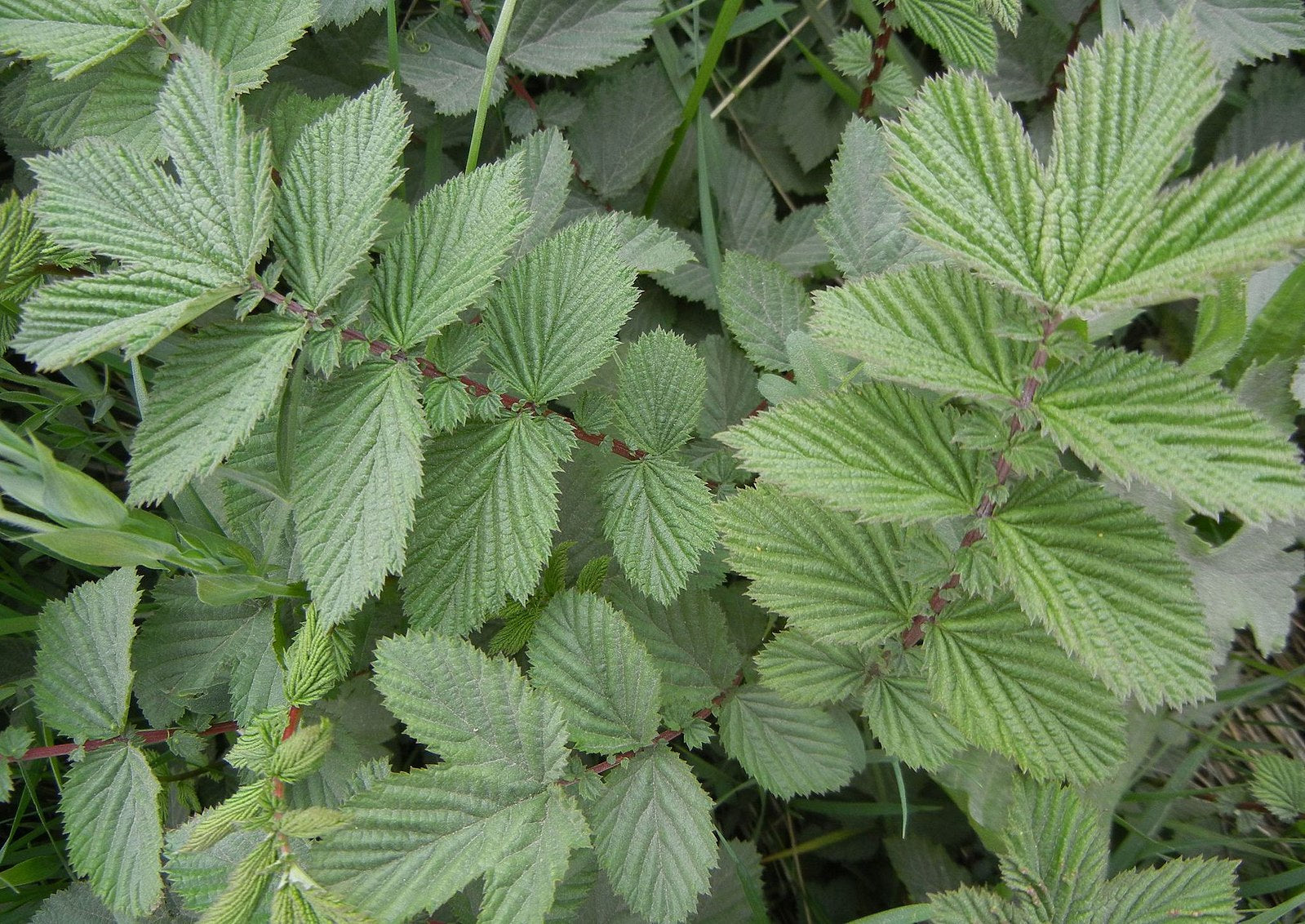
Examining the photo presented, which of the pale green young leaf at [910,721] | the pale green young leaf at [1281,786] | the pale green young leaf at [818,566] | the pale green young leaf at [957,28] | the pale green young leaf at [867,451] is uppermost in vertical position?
the pale green young leaf at [957,28]

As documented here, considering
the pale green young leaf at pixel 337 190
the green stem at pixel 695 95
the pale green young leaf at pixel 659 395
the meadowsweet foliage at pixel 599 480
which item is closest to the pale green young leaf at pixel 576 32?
the meadowsweet foliage at pixel 599 480

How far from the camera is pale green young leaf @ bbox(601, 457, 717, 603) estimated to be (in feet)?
4.06

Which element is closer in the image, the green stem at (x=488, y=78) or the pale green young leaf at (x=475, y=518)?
the pale green young leaf at (x=475, y=518)

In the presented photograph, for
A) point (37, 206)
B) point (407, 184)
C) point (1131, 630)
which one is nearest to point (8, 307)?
point (37, 206)

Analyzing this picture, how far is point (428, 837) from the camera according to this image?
1.09m

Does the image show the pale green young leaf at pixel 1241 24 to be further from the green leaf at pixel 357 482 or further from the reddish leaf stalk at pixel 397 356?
the green leaf at pixel 357 482

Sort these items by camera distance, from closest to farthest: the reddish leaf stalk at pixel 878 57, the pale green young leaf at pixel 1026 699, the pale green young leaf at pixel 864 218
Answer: the pale green young leaf at pixel 1026 699 → the pale green young leaf at pixel 864 218 → the reddish leaf stalk at pixel 878 57

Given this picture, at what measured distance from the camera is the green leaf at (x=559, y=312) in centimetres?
119

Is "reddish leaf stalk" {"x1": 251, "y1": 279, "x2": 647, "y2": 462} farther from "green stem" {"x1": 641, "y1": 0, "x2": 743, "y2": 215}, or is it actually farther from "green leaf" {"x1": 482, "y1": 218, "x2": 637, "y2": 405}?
"green stem" {"x1": 641, "y1": 0, "x2": 743, "y2": 215}

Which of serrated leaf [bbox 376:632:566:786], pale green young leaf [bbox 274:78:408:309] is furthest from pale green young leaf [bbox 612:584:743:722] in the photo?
pale green young leaf [bbox 274:78:408:309]

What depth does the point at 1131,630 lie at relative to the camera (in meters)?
0.92

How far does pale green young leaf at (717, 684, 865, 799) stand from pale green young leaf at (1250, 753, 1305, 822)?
727 mm

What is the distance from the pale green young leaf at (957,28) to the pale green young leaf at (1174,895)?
126cm

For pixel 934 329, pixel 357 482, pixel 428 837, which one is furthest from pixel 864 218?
pixel 428 837
